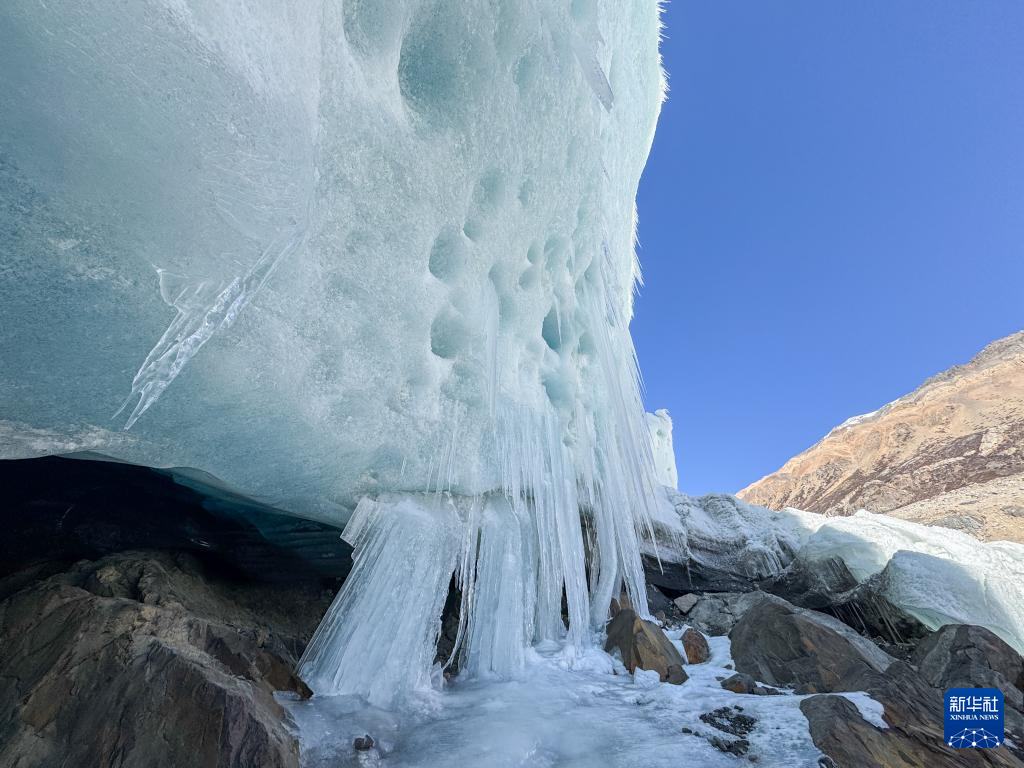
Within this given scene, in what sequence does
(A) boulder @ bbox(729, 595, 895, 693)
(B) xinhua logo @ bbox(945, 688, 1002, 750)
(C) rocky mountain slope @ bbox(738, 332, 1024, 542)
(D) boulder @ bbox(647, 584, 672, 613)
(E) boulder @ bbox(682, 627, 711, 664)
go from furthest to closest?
(C) rocky mountain slope @ bbox(738, 332, 1024, 542) → (D) boulder @ bbox(647, 584, 672, 613) → (E) boulder @ bbox(682, 627, 711, 664) → (A) boulder @ bbox(729, 595, 895, 693) → (B) xinhua logo @ bbox(945, 688, 1002, 750)

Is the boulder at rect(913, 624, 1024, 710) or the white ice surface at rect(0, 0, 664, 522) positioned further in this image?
the boulder at rect(913, 624, 1024, 710)

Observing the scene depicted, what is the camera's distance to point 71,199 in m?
1.71

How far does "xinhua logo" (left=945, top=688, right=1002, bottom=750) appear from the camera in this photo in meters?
2.03

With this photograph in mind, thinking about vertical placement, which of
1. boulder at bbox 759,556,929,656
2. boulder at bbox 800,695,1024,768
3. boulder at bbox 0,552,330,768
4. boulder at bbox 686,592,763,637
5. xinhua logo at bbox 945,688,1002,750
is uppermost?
boulder at bbox 759,556,929,656

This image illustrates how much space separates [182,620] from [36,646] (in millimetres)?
526

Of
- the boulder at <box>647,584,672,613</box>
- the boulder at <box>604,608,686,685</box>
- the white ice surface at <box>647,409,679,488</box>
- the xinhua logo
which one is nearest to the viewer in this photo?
the xinhua logo

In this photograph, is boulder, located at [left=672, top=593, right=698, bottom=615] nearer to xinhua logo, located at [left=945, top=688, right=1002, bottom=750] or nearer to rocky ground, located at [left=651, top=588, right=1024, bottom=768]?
rocky ground, located at [left=651, top=588, right=1024, bottom=768]

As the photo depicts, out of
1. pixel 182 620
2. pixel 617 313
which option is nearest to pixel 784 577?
pixel 617 313

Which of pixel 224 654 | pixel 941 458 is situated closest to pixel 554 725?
pixel 224 654

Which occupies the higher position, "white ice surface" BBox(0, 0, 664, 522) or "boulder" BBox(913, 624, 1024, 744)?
"white ice surface" BBox(0, 0, 664, 522)

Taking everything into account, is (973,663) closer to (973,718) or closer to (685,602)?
(973,718)

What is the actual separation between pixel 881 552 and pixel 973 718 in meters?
5.01

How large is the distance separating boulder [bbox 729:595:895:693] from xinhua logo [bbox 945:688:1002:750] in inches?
21.6

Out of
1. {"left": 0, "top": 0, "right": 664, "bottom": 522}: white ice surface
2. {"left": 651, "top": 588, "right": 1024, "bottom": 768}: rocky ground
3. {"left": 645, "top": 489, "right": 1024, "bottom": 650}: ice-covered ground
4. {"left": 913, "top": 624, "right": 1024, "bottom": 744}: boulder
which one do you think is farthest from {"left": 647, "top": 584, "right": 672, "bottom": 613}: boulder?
{"left": 913, "top": 624, "right": 1024, "bottom": 744}: boulder
